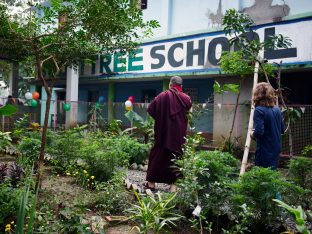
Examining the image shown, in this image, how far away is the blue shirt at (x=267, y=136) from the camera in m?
4.18

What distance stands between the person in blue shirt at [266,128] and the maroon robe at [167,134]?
4.04 ft

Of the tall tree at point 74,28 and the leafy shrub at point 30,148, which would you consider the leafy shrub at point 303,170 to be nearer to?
the tall tree at point 74,28

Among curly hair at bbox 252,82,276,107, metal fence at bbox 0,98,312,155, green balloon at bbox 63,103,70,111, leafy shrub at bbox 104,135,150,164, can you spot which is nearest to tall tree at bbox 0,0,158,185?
curly hair at bbox 252,82,276,107

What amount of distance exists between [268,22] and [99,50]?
Result: 5.97 metres

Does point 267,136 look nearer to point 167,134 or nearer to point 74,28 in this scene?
point 167,134

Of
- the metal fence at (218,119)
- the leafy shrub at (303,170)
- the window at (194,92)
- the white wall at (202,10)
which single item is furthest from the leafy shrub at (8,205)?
the window at (194,92)

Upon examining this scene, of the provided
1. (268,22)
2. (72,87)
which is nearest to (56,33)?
(268,22)

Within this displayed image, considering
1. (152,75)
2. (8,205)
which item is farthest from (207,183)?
(152,75)

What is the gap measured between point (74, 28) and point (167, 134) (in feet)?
6.66

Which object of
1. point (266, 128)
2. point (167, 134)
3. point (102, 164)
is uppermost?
point (266, 128)

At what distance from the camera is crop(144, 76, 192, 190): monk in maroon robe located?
199 inches

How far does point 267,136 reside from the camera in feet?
13.9

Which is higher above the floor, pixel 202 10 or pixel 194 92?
pixel 202 10

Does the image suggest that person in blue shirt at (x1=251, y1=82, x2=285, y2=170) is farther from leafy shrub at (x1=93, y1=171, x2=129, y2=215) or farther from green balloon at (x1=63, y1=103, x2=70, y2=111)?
green balloon at (x1=63, y1=103, x2=70, y2=111)
